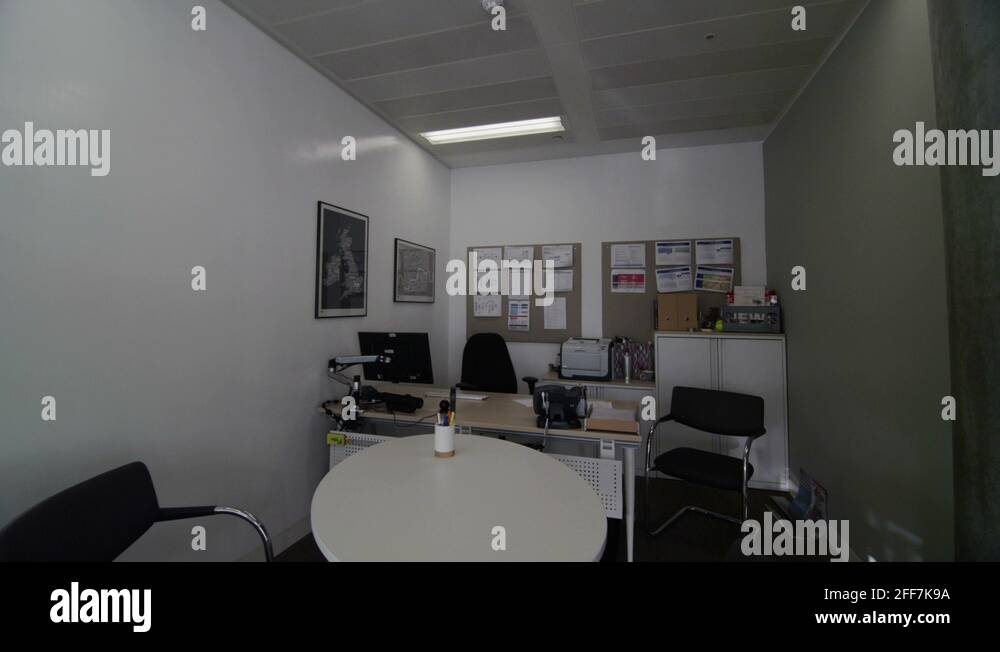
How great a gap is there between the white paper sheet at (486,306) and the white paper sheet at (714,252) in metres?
2.09

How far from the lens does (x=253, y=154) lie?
84.4 inches

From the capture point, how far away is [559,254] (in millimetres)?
4121

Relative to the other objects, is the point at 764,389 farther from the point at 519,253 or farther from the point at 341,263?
the point at 341,263

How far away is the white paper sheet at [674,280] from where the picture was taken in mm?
3762

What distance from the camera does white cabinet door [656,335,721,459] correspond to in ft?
10.8

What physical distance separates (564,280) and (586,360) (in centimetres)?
97

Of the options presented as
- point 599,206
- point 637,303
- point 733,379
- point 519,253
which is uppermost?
point 599,206

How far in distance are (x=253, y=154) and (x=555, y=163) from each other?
294 centimetres

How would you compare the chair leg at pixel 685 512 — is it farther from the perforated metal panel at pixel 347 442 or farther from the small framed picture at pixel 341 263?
the small framed picture at pixel 341 263

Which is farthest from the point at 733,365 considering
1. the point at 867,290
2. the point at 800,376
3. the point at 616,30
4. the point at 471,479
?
the point at 471,479

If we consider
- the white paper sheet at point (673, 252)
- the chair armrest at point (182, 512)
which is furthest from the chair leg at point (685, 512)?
the chair armrest at point (182, 512)

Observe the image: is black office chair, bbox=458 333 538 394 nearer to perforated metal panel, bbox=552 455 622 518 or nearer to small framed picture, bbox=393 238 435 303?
small framed picture, bbox=393 238 435 303

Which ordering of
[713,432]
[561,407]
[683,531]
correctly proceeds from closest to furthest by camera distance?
[561,407] < [683,531] < [713,432]


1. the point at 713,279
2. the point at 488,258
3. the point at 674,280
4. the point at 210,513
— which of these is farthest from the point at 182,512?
the point at 713,279
